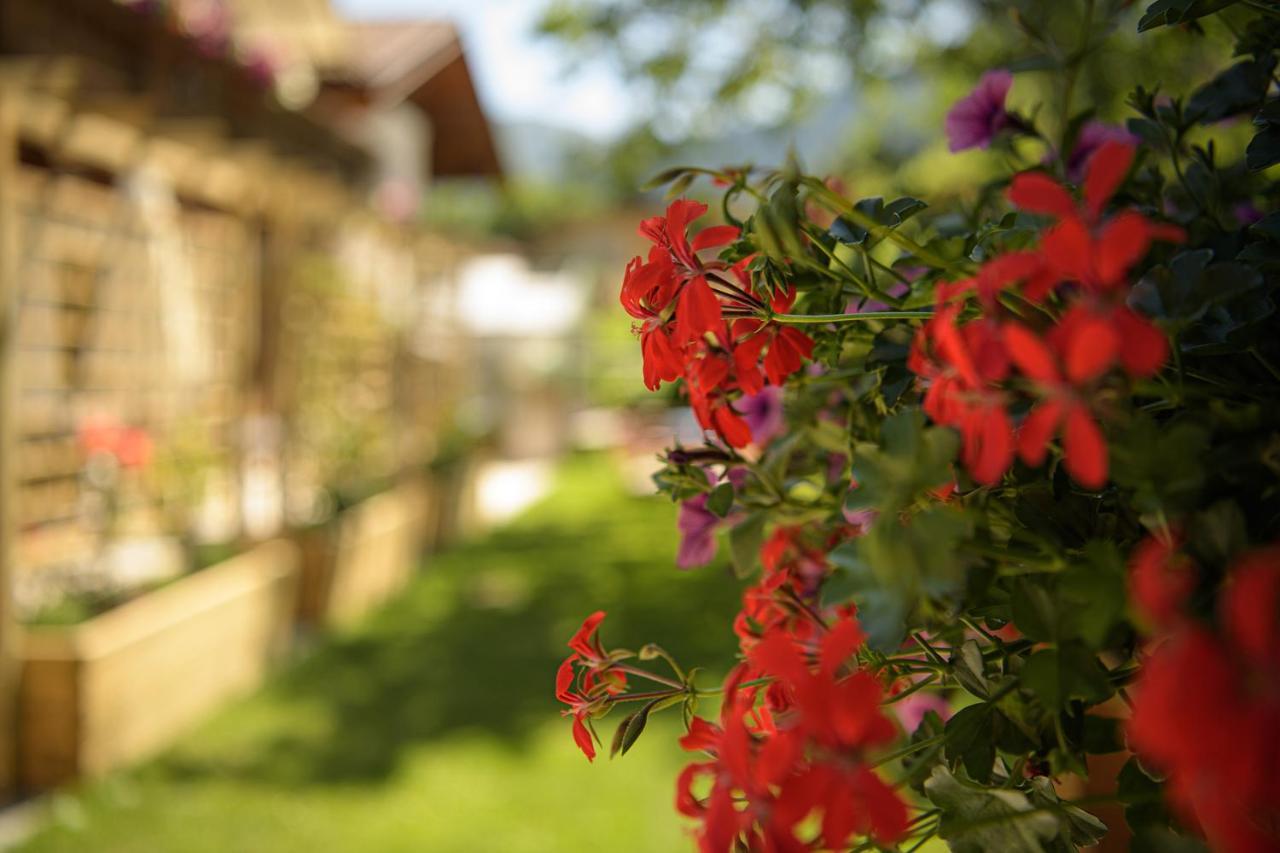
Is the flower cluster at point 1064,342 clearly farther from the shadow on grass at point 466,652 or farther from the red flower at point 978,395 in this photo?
the shadow on grass at point 466,652

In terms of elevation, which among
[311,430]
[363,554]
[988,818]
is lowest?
[363,554]

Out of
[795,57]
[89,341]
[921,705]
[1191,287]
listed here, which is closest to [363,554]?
[89,341]

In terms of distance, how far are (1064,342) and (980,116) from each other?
1.76ft

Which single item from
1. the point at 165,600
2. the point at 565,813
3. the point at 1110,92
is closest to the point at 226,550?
the point at 165,600

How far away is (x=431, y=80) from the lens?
35.6 feet

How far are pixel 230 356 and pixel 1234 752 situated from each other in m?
7.35

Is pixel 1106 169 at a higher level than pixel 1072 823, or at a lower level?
higher

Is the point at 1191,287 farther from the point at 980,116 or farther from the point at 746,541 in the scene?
the point at 980,116

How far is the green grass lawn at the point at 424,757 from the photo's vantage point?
2.91 metres

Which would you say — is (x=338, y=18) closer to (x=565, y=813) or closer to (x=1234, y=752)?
(x=565, y=813)

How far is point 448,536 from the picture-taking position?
727 centimetres

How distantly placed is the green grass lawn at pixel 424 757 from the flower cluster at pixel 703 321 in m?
1.87

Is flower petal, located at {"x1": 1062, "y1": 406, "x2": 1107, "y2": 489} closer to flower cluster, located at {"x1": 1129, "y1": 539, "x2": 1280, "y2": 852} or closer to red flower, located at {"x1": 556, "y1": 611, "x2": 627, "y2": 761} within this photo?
flower cluster, located at {"x1": 1129, "y1": 539, "x2": 1280, "y2": 852}

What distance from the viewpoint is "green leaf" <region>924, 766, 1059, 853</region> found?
44cm
